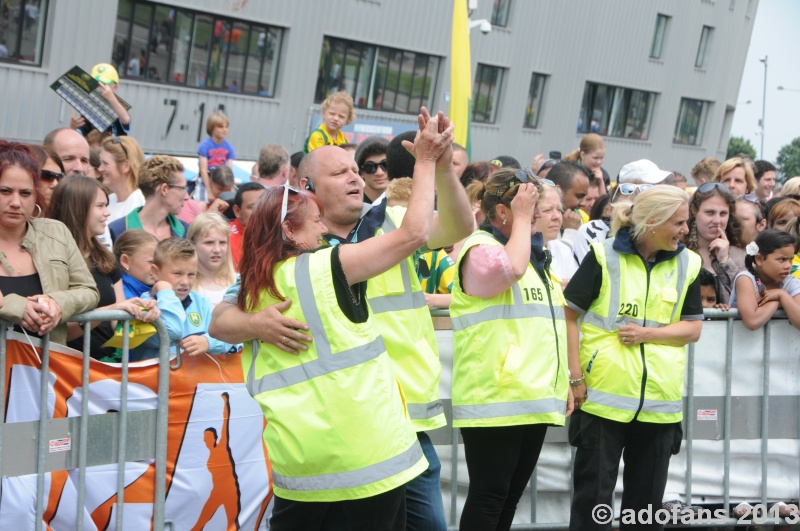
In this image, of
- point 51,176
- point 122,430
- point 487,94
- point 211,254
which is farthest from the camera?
point 487,94

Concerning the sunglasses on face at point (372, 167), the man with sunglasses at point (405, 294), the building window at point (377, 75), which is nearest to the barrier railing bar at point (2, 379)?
the man with sunglasses at point (405, 294)

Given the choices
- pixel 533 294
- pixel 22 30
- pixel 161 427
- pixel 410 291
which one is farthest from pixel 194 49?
pixel 410 291

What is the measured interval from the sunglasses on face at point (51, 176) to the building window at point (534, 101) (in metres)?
30.6

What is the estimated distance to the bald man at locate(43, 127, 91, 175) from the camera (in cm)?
669

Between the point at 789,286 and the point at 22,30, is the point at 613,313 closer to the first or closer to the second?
the point at 789,286

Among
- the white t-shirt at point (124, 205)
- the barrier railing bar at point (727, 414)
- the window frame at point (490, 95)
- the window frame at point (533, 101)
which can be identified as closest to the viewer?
the barrier railing bar at point (727, 414)

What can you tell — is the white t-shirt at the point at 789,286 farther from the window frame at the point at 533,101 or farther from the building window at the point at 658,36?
the building window at the point at 658,36

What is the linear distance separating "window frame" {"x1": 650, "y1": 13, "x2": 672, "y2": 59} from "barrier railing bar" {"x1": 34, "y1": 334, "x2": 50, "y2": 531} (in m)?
38.0

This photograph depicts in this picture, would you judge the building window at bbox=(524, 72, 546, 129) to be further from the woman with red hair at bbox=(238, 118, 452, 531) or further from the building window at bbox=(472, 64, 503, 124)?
the woman with red hair at bbox=(238, 118, 452, 531)

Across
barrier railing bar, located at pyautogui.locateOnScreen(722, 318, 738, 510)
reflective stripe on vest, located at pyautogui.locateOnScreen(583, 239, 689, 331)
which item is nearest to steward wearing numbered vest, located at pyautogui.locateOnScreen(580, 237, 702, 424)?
reflective stripe on vest, located at pyautogui.locateOnScreen(583, 239, 689, 331)

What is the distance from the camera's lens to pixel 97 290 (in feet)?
16.2

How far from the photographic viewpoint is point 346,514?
3719 mm

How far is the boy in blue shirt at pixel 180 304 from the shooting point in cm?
513

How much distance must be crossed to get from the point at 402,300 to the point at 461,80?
6392 millimetres
